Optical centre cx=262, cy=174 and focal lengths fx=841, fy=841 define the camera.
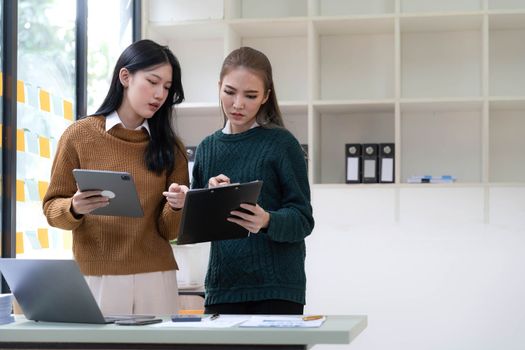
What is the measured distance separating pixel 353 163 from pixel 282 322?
2.65 meters

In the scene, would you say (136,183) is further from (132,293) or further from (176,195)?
(132,293)

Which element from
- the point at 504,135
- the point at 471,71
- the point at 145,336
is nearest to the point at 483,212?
the point at 504,135

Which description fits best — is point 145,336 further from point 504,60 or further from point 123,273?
point 504,60

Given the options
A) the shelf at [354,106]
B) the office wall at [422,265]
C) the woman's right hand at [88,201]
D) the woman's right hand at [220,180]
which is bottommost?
the office wall at [422,265]

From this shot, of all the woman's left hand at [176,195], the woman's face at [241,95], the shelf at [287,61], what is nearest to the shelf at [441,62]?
the shelf at [287,61]

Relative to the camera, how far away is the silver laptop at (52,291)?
1.96 m

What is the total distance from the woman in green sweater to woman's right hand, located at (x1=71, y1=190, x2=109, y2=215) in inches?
11.9

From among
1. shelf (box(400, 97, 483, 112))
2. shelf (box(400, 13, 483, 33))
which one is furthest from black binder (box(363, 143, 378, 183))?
shelf (box(400, 13, 483, 33))

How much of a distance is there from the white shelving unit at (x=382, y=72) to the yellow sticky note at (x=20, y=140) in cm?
129

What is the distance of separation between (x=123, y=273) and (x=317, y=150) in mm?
2385

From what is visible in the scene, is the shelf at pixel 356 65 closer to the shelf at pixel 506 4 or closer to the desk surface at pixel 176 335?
the shelf at pixel 506 4

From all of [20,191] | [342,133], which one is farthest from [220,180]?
[342,133]

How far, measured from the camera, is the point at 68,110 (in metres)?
3.99

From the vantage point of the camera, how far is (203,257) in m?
4.53
